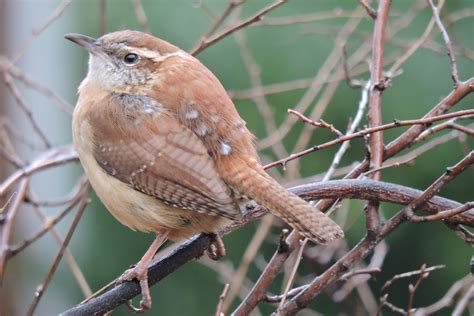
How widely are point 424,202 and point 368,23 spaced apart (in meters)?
3.70

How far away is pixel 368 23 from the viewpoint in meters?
6.09

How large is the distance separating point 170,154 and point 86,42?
0.73 metres

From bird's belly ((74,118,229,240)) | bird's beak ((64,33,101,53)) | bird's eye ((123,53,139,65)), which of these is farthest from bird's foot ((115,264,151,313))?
bird's beak ((64,33,101,53))

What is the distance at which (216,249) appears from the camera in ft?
9.99

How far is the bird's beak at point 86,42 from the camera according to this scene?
3.40 metres

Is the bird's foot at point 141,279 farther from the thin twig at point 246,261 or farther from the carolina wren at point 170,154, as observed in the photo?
the thin twig at point 246,261

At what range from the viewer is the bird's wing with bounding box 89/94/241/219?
2.90 meters

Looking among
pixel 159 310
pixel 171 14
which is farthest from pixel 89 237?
pixel 171 14

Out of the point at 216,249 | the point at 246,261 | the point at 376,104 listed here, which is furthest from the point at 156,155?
the point at 246,261

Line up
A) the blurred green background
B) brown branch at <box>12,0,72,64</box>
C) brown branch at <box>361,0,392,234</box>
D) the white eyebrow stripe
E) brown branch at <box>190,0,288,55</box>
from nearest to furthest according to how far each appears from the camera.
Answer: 1. brown branch at <box>361,0,392,234</box>
2. brown branch at <box>190,0,288,55</box>
3. the white eyebrow stripe
4. brown branch at <box>12,0,72,64</box>
5. the blurred green background

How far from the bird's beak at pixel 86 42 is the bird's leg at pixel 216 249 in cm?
100

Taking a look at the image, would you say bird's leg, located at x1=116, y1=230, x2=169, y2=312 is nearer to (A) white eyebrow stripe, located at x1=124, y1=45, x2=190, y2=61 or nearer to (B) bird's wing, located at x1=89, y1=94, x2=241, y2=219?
(B) bird's wing, located at x1=89, y1=94, x2=241, y2=219

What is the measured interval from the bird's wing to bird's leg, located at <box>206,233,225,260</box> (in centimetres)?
18

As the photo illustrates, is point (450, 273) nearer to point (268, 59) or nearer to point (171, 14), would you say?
point (268, 59)
